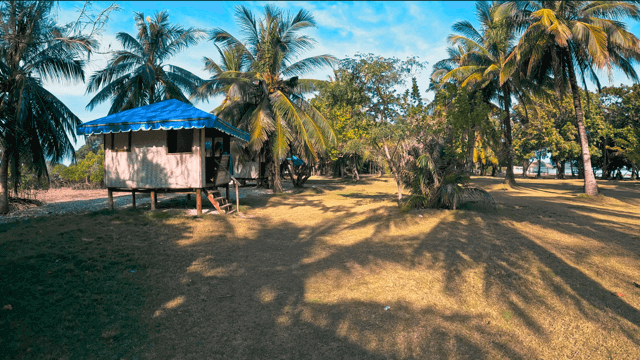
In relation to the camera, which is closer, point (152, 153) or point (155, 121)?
point (155, 121)

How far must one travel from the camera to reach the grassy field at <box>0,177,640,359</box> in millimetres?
3486

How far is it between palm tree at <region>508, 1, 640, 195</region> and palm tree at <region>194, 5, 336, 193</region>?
891 cm

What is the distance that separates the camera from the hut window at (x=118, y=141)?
10.9m

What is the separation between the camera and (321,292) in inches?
191

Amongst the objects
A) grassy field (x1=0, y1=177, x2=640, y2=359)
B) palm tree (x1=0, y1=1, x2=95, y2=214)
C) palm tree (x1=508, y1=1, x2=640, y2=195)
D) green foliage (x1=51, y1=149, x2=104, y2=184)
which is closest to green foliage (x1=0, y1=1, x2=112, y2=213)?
palm tree (x1=0, y1=1, x2=95, y2=214)

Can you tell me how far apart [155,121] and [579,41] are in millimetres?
17169

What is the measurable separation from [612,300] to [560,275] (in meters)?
0.84

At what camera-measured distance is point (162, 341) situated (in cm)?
355

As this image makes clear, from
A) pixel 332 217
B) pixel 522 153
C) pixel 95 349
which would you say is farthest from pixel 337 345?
pixel 522 153

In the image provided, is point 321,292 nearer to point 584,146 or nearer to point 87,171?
point 584,146

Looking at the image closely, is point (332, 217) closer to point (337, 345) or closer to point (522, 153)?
point (337, 345)

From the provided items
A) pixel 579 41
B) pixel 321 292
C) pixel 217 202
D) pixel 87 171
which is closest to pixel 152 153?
pixel 217 202

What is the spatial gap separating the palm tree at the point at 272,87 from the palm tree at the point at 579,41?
8.91m

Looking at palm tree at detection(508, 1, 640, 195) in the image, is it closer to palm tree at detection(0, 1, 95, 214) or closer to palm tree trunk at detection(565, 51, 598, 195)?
palm tree trunk at detection(565, 51, 598, 195)
